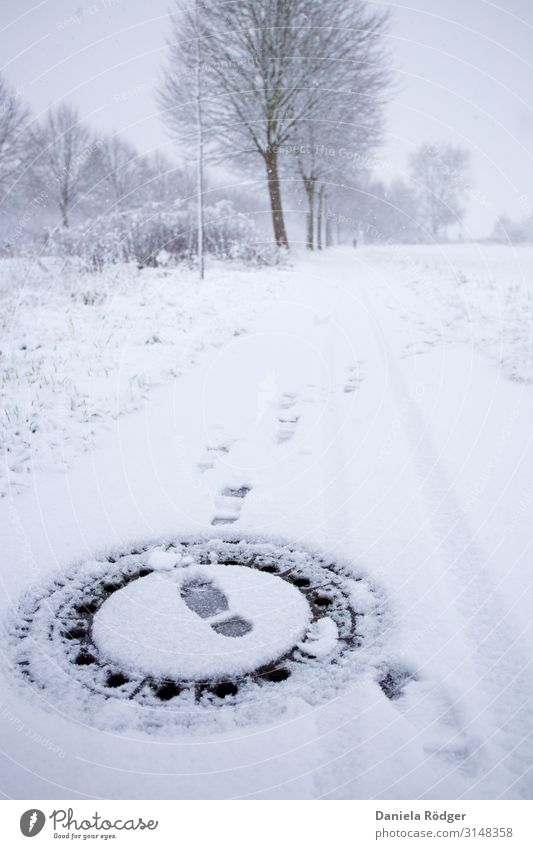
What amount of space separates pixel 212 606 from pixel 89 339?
574 centimetres

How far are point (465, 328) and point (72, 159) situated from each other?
31.1 m

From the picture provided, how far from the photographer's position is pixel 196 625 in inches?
101

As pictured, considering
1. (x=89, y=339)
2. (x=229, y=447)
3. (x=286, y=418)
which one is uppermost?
(x=89, y=339)

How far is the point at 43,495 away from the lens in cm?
404

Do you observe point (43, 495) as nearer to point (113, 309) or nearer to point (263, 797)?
point (263, 797)

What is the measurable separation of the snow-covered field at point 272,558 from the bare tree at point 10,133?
69.8 ft

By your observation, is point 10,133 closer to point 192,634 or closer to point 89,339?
point 89,339

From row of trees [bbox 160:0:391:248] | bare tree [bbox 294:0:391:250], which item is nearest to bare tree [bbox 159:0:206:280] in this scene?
row of trees [bbox 160:0:391:248]

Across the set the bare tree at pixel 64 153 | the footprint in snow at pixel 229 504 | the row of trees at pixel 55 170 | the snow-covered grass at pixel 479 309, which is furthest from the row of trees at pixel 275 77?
the bare tree at pixel 64 153

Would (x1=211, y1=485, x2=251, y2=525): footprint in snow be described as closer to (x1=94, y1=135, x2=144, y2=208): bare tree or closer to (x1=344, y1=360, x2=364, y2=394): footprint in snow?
(x1=344, y1=360, x2=364, y2=394): footprint in snow

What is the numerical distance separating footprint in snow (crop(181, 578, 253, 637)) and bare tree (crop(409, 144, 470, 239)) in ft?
112

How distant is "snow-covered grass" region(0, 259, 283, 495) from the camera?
16.5ft

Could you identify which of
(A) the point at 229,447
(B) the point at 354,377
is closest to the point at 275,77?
(B) the point at 354,377

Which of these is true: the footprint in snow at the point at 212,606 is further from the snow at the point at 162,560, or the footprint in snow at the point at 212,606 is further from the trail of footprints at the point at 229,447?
the trail of footprints at the point at 229,447
